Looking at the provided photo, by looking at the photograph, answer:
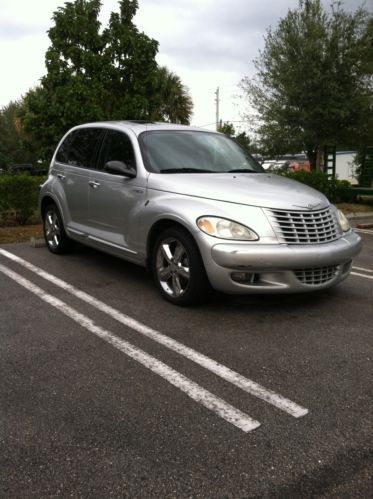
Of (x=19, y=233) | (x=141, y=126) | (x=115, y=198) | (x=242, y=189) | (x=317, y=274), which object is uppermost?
(x=141, y=126)

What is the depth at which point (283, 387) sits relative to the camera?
3053 millimetres

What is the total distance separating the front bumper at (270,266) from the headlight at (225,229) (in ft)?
0.26

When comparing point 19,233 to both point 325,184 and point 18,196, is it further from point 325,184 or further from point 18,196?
point 325,184

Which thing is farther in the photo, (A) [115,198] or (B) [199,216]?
(A) [115,198]

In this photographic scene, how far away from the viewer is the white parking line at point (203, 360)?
2844 mm

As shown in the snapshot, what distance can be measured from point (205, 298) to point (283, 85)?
13.0 m

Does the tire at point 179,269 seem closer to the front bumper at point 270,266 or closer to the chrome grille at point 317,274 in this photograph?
the front bumper at point 270,266

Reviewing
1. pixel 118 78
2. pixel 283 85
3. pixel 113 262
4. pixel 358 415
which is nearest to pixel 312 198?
pixel 358 415

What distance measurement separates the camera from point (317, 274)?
4.39 meters

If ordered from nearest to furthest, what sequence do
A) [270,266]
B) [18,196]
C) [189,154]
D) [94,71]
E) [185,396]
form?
[185,396], [270,266], [189,154], [18,196], [94,71]

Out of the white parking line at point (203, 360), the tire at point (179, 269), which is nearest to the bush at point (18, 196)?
the white parking line at point (203, 360)

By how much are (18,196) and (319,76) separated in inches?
393

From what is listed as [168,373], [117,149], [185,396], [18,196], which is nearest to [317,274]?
[168,373]

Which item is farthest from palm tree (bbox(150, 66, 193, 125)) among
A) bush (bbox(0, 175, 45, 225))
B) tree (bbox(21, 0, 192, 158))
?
bush (bbox(0, 175, 45, 225))
